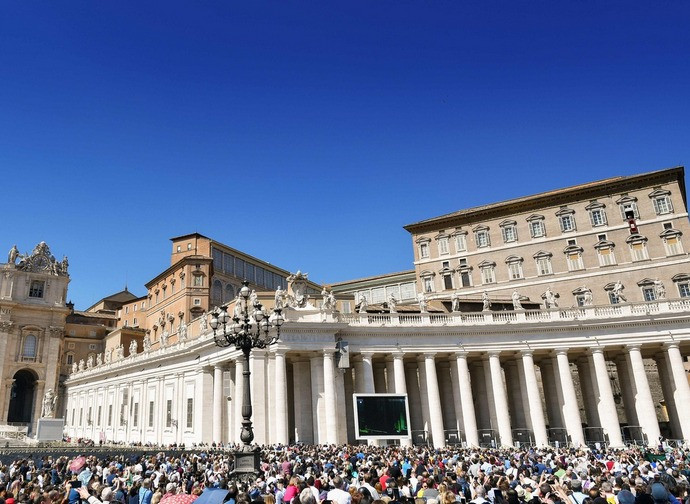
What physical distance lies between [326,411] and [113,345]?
54.1 m

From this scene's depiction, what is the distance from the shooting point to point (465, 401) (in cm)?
3691

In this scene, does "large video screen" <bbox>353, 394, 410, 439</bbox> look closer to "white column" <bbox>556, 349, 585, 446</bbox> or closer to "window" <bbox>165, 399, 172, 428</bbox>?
"white column" <bbox>556, 349, 585, 446</bbox>

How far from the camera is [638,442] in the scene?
36375mm

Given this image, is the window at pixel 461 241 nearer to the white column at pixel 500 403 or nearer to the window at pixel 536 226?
the window at pixel 536 226

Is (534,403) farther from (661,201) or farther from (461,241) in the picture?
(661,201)

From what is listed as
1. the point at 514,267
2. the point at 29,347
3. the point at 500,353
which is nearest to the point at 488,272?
the point at 514,267

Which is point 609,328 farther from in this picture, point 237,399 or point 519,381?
point 237,399

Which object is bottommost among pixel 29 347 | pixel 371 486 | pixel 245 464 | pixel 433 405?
pixel 371 486

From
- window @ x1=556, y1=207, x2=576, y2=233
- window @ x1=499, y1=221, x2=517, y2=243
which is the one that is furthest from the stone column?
window @ x1=556, y1=207, x2=576, y2=233

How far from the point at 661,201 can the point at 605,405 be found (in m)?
29.0

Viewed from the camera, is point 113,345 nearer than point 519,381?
No

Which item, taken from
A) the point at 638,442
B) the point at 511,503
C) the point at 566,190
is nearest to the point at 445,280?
the point at 566,190

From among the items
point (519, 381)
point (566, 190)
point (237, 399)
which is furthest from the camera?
point (566, 190)

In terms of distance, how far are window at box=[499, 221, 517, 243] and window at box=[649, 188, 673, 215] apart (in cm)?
1427
